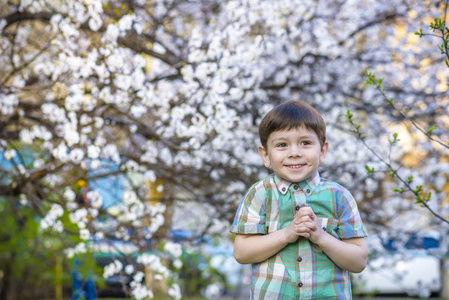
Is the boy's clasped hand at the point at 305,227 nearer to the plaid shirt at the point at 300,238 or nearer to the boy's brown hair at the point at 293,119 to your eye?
the plaid shirt at the point at 300,238

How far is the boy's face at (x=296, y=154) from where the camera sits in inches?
79.6

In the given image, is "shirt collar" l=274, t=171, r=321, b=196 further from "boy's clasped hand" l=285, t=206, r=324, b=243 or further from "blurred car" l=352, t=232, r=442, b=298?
"blurred car" l=352, t=232, r=442, b=298

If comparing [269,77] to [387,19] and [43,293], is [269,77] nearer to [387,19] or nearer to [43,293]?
[387,19]

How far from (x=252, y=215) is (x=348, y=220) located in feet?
1.18

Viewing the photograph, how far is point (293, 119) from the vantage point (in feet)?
6.70

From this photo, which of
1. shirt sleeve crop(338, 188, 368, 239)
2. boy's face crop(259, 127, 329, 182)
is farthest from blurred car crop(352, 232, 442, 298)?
boy's face crop(259, 127, 329, 182)

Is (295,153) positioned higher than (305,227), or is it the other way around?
(295,153)

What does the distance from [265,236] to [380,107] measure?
4.17 metres

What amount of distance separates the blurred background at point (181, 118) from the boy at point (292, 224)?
0.57 meters

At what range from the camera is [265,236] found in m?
1.99

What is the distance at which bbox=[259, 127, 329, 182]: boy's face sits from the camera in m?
2.02

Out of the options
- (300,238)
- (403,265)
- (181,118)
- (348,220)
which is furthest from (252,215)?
(403,265)

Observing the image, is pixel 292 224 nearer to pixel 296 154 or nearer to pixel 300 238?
pixel 300 238

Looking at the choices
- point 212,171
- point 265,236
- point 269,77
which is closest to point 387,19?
point 269,77
